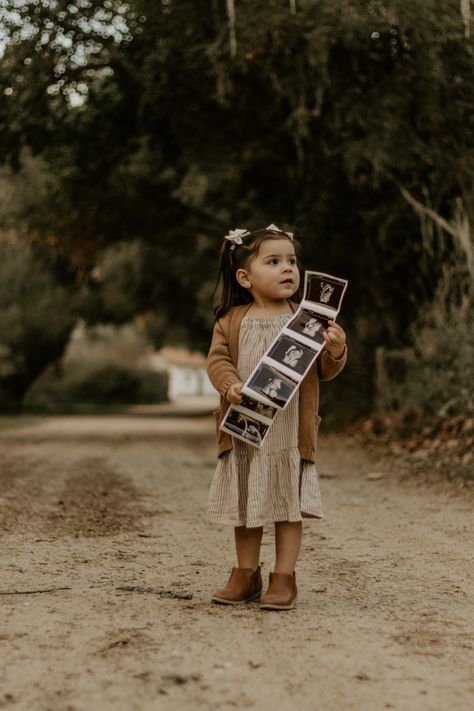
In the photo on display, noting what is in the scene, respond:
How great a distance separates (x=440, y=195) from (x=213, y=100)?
12.0 ft

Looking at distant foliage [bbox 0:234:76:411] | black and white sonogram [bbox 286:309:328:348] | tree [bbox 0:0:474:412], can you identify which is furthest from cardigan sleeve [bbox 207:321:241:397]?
distant foliage [bbox 0:234:76:411]

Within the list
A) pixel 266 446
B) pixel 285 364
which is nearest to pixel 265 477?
pixel 266 446

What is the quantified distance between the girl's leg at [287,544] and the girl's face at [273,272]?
3.33 ft

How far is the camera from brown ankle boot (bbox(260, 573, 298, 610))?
3.70 metres

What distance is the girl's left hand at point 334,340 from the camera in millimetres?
3832

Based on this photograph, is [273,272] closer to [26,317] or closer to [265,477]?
[265,477]

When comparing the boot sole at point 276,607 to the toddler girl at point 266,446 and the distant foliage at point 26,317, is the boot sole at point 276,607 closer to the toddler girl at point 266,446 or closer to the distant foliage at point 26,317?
the toddler girl at point 266,446

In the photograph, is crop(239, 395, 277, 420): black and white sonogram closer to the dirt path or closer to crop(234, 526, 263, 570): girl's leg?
crop(234, 526, 263, 570): girl's leg

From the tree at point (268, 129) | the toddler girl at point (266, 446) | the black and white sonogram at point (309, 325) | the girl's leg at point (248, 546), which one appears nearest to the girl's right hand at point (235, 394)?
the toddler girl at point (266, 446)

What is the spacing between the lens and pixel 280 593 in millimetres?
3736

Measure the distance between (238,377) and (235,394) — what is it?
22 cm

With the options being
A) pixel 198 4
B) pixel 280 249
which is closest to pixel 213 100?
pixel 198 4

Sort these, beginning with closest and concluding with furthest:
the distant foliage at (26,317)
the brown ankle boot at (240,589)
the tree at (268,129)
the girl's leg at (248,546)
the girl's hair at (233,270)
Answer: the brown ankle boot at (240,589) < the girl's leg at (248,546) < the girl's hair at (233,270) < the tree at (268,129) < the distant foliage at (26,317)

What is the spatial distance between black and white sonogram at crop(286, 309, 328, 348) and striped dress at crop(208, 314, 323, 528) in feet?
0.50
